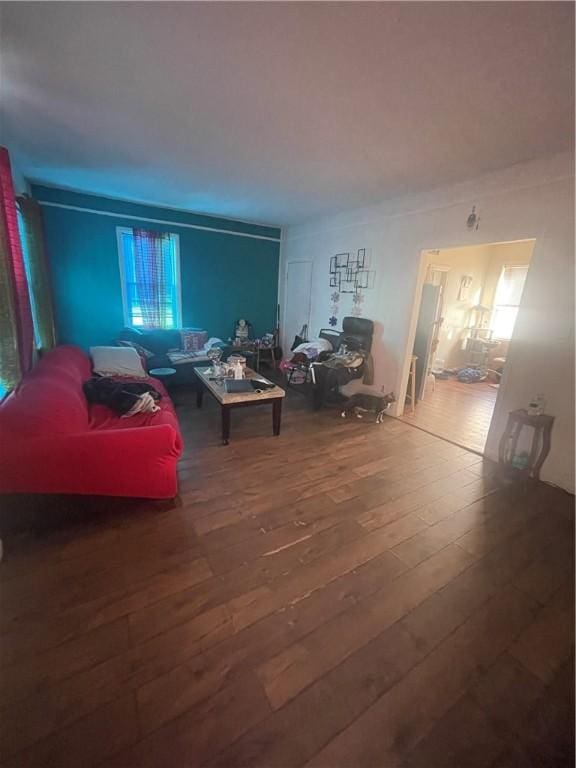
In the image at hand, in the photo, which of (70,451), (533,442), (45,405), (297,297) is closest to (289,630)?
(70,451)

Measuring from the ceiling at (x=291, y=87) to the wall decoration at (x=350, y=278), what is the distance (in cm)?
114

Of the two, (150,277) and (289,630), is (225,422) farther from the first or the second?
(150,277)

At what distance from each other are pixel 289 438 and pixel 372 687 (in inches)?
80.4

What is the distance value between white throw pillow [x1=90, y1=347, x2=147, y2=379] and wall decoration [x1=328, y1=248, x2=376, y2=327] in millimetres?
2828

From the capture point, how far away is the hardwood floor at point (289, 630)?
1.01m

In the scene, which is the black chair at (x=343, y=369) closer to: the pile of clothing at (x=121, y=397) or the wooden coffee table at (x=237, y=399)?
the wooden coffee table at (x=237, y=399)

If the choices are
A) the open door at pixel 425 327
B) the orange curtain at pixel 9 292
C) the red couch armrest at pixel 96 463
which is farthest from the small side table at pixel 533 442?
the orange curtain at pixel 9 292

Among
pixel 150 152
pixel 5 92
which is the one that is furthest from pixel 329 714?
pixel 150 152

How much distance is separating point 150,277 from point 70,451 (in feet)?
12.4

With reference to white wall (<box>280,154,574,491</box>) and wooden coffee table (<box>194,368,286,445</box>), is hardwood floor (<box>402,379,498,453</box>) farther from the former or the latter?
wooden coffee table (<box>194,368,286,445</box>)

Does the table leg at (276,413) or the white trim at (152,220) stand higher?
the white trim at (152,220)

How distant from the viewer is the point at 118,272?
438 cm

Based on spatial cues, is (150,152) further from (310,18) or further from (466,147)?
(466,147)

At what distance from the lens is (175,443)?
1.90 metres
